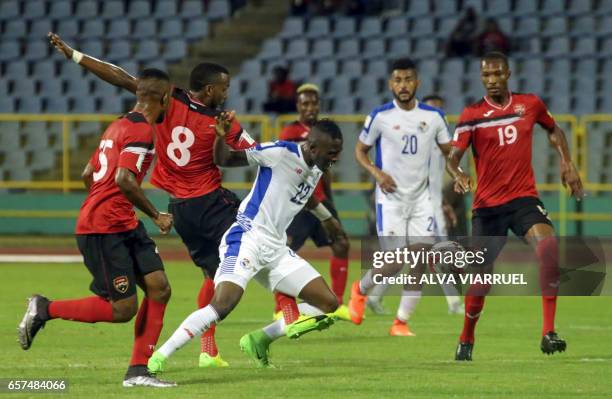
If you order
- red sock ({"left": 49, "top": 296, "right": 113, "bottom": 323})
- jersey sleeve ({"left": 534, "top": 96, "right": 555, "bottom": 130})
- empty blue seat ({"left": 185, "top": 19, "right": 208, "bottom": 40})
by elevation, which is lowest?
red sock ({"left": 49, "top": 296, "right": 113, "bottom": 323})

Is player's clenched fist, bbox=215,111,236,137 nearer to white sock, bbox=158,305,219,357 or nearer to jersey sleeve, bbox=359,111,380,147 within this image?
white sock, bbox=158,305,219,357

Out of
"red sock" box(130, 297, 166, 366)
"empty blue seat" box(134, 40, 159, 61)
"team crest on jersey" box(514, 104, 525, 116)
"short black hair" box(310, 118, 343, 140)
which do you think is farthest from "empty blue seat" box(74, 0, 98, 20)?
"red sock" box(130, 297, 166, 366)

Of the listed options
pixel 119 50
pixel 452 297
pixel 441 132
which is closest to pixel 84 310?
pixel 441 132

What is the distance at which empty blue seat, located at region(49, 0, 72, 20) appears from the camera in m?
30.9

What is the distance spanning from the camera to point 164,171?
10.9m

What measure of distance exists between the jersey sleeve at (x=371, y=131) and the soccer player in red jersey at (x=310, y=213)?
0.78m

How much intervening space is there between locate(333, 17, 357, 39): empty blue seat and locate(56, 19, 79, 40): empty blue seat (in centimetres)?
571

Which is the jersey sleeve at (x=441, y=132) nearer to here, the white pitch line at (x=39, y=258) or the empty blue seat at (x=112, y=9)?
the white pitch line at (x=39, y=258)

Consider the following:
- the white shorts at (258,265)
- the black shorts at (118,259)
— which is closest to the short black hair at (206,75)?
the white shorts at (258,265)

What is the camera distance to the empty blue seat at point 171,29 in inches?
1203

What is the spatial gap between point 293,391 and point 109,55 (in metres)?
21.8

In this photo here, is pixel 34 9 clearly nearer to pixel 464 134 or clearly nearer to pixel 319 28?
pixel 319 28

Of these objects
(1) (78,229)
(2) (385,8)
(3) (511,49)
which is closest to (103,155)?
(1) (78,229)

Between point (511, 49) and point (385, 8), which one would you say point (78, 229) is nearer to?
point (511, 49)
